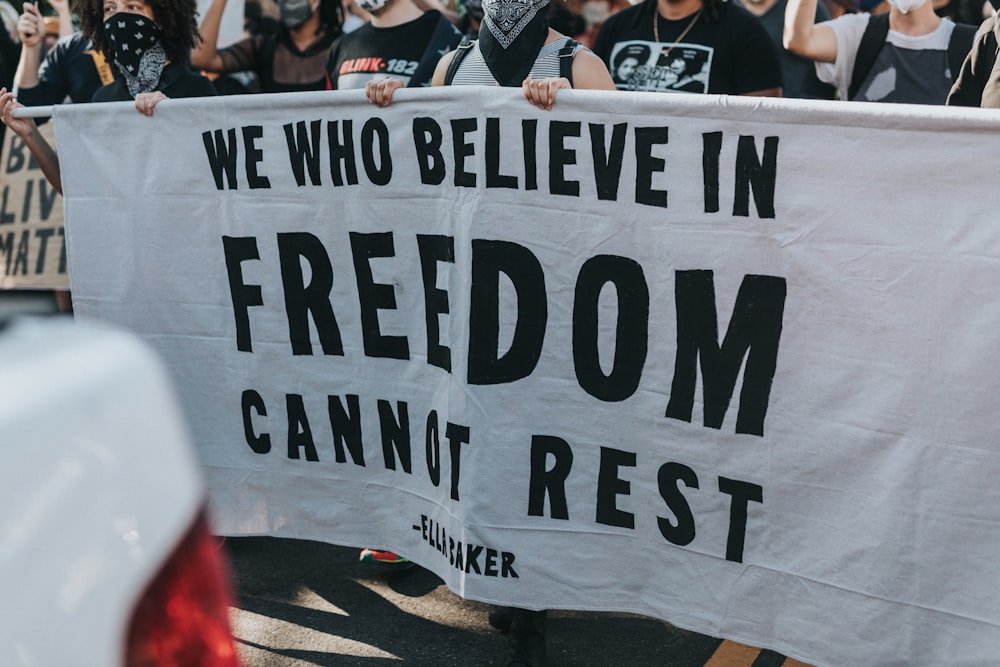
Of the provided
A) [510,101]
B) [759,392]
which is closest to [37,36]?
[510,101]

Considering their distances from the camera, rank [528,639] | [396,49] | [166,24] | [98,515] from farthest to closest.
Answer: [396,49]
[166,24]
[528,639]
[98,515]

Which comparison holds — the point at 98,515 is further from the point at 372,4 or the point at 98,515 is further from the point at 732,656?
the point at 372,4

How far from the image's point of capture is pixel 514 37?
342 centimetres

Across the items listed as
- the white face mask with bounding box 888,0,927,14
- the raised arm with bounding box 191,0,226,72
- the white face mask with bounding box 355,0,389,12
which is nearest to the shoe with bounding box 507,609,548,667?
the white face mask with bounding box 355,0,389,12

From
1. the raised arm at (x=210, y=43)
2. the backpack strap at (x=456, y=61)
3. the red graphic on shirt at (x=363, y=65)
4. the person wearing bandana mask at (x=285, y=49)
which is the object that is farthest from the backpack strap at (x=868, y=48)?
the raised arm at (x=210, y=43)

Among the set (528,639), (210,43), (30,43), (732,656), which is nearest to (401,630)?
(528,639)

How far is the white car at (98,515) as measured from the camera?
1133mm

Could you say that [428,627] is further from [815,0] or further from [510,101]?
[815,0]

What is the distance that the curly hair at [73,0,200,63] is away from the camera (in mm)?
4406

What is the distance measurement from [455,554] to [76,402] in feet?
7.16

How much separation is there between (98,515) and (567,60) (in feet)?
8.10

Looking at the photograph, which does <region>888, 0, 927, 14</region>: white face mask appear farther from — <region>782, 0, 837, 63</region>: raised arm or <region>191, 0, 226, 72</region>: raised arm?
<region>191, 0, 226, 72</region>: raised arm

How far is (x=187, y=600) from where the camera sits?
129cm

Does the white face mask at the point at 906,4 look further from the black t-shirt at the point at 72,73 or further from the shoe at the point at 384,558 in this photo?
the black t-shirt at the point at 72,73
